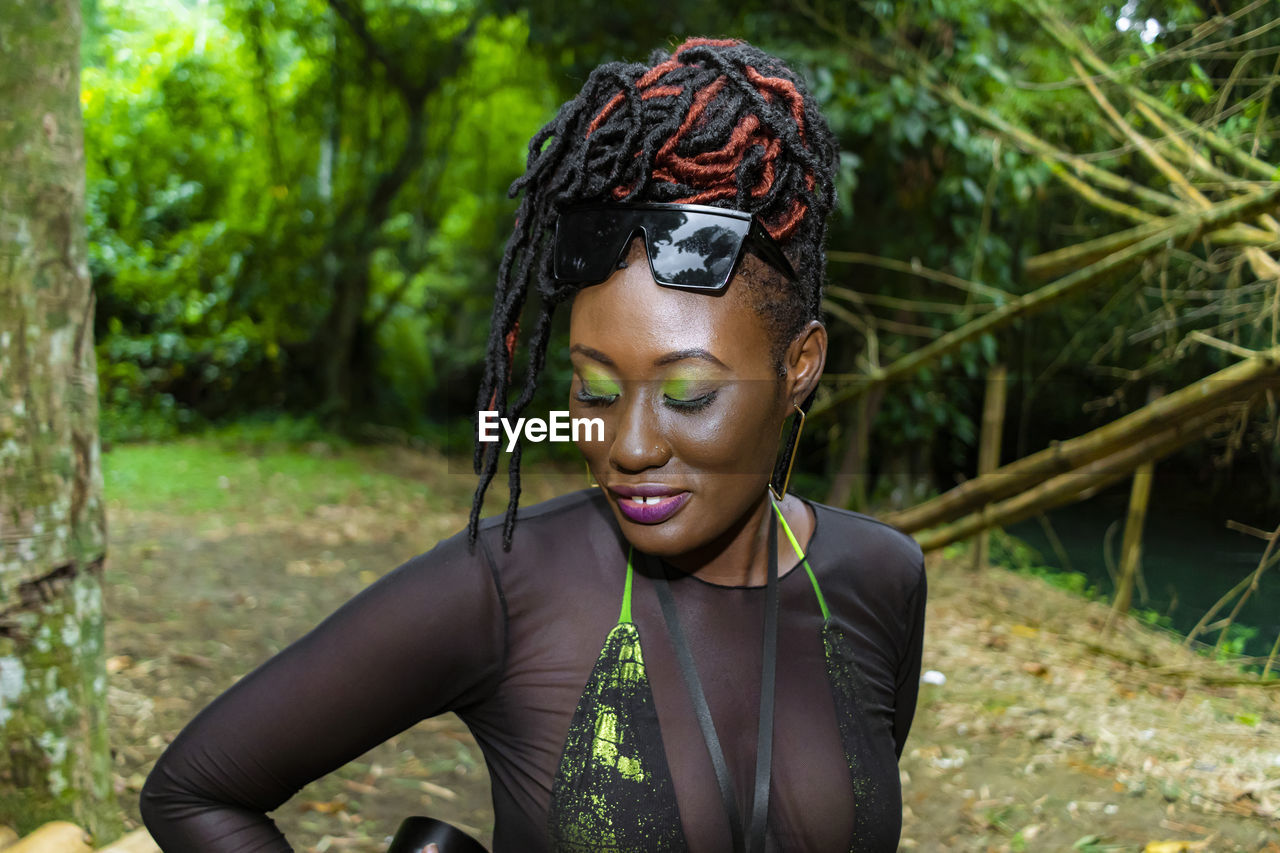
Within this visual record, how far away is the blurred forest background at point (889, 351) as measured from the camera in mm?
3666

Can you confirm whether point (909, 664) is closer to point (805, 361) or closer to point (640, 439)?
point (805, 361)

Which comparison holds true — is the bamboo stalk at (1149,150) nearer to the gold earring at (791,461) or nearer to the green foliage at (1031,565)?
the green foliage at (1031,565)

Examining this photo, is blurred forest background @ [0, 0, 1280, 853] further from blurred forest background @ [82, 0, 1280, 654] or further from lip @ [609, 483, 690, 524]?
lip @ [609, 483, 690, 524]

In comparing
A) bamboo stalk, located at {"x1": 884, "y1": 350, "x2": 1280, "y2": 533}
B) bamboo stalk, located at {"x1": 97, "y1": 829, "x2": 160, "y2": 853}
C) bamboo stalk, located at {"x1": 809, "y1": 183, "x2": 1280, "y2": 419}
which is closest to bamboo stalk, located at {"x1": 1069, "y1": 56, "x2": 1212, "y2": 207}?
bamboo stalk, located at {"x1": 809, "y1": 183, "x2": 1280, "y2": 419}

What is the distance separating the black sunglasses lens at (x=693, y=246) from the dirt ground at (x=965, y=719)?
246 centimetres

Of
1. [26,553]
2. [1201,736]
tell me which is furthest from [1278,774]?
[26,553]

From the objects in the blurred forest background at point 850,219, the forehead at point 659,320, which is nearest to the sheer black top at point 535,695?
the forehead at point 659,320

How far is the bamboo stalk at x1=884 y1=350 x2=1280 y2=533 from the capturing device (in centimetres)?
346

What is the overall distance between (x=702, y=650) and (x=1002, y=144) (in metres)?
4.65

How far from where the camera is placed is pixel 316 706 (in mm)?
1312

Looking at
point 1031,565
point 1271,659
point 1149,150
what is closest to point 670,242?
point 1271,659

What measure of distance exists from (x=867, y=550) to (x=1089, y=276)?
300 cm

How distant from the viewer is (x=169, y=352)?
34.9 ft

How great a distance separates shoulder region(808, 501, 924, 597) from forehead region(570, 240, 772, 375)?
46 cm
